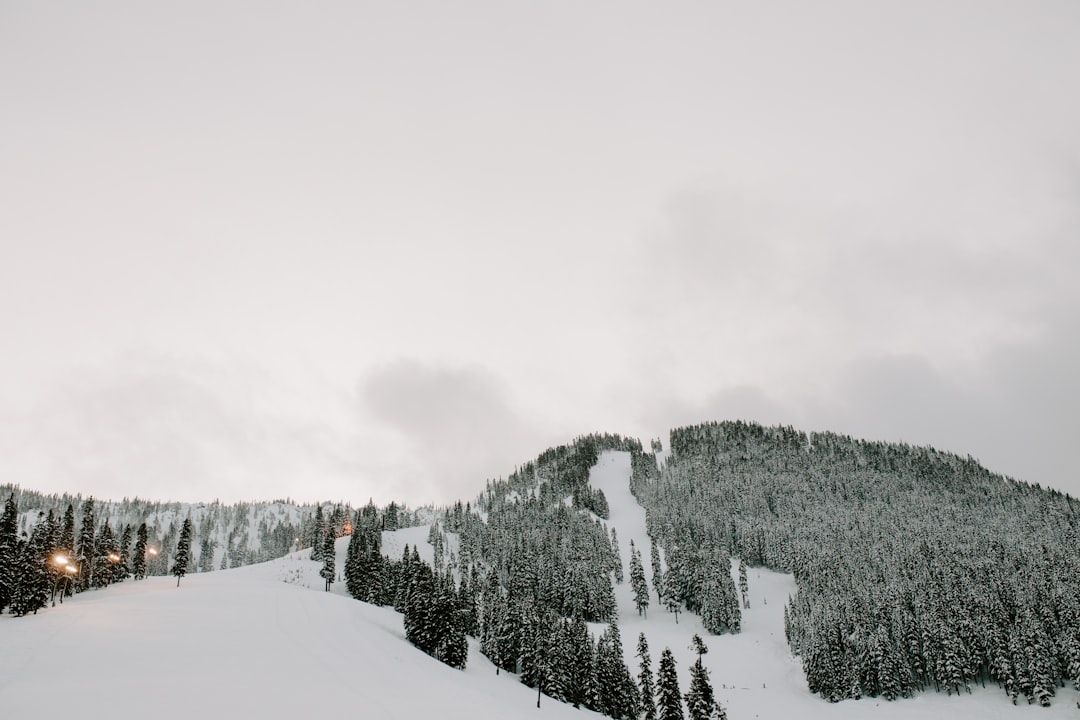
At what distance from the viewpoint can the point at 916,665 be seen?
329 ft

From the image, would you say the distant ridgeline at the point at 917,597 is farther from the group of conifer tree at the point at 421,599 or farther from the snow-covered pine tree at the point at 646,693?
the group of conifer tree at the point at 421,599

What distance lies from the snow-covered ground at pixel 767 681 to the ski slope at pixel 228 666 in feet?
122

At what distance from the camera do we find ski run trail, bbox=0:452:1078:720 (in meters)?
36.0

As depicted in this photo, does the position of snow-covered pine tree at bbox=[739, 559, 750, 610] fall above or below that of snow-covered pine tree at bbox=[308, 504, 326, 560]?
below

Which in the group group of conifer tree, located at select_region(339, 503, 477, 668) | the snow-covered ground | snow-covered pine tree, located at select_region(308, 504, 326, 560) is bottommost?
the snow-covered ground

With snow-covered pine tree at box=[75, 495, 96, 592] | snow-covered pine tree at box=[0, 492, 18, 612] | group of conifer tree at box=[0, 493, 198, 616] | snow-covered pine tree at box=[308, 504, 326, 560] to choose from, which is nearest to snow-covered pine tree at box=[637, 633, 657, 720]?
group of conifer tree at box=[0, 493, 198, 616]

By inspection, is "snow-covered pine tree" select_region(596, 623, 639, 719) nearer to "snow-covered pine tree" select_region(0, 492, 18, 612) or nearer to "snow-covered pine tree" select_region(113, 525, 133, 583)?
"snow-covered pine tree" select_region(0, 492, 18, 612)

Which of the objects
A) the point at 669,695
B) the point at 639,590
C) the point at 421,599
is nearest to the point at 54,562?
the point at 421,599

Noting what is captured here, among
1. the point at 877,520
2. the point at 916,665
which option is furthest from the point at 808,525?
the point at 916,665

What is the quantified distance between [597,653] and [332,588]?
71.3 m

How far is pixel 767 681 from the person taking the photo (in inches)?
3890

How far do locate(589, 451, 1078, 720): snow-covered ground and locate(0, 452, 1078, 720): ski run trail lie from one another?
415 millimetres

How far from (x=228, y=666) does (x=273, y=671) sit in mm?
3407

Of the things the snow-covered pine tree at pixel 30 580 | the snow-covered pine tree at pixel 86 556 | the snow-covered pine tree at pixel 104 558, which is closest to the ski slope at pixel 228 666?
the snow-covered pine tree at pixel 30 580
